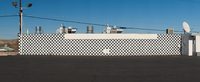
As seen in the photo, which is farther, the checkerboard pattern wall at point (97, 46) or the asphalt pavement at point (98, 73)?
the checkerboard pattern wall at point (97, 46)

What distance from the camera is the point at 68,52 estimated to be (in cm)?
3197

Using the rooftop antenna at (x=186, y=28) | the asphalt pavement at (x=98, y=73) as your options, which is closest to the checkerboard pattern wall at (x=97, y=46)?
the rooftop antenna at (x=186, y=28)

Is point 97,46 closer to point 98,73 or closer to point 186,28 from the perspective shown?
point 186,28

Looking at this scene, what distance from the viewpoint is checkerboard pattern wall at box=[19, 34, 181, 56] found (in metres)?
31.9

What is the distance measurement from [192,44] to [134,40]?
15.8 feet

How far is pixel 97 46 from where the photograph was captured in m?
32.2

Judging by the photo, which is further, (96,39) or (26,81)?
(96,39)

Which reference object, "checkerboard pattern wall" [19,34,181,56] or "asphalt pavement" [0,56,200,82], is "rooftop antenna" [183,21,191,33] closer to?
"checkerboard pattern wall" [19,34,181,56]

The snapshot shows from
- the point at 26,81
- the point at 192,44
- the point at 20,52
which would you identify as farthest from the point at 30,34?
the point at 26,81

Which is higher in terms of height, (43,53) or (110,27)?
(110,27)

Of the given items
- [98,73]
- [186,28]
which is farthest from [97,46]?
[98,73]

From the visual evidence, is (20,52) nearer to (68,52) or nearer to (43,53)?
(43,53)

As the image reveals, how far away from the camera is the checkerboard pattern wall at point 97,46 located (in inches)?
1254

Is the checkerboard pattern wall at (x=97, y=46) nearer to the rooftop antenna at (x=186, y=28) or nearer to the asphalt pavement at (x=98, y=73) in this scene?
the rooftop antenna at (x=186, y=28)
